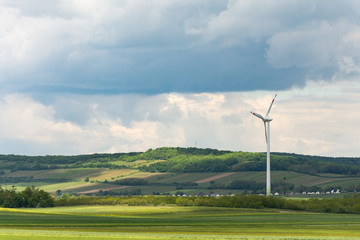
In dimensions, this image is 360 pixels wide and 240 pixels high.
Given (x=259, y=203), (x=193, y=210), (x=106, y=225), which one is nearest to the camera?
(x=106, y=225)

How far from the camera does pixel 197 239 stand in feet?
223

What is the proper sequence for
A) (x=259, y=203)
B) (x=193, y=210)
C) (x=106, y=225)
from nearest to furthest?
1. (x=106, y=225)
2. (x=193, y=210)
3. (x=259, y=203)

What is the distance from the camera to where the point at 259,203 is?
169000 millimetres

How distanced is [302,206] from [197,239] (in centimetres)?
10936

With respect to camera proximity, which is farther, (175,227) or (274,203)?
(274,203)

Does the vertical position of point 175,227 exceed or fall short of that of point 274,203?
it falls short

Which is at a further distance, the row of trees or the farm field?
the row of trees

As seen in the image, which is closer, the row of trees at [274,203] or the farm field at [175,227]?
the farm field at [175,227]

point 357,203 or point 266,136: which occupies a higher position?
point 266,136

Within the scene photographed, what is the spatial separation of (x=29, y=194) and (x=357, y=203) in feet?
319

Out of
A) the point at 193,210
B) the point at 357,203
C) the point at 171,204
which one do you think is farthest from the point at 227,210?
the point at 357,203

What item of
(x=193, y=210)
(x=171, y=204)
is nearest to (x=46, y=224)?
(x=193, y=210)

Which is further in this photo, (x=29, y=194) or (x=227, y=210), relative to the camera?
(x=29, y=194)

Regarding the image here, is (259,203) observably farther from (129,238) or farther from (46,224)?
(129,238)
